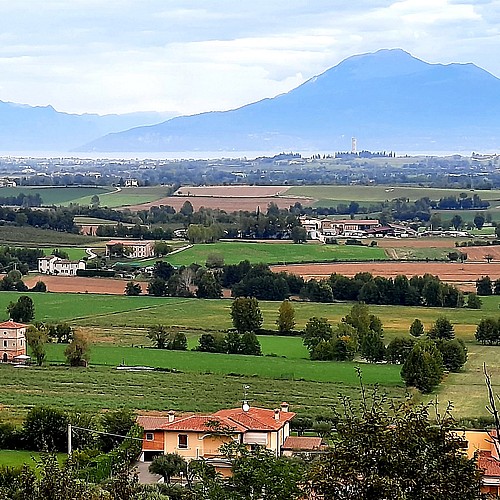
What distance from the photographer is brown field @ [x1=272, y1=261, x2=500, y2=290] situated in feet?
182

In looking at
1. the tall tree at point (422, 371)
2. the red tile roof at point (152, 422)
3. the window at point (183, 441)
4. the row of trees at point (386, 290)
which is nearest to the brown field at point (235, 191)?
the row of trees at point (386, 290)

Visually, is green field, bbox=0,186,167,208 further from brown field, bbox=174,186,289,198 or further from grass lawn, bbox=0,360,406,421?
grass lawn, bbox=0,360,406,421

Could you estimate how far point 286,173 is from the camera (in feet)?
609

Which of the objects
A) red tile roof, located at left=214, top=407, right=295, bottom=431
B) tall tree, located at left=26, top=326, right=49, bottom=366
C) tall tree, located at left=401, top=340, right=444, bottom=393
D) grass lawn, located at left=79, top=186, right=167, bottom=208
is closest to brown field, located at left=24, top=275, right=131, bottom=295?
tall tree, located at left=26, top=326, right=49, bottom=366

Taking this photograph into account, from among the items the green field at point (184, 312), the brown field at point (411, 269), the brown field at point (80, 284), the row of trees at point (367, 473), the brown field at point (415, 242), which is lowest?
the green field at point (184, 312)

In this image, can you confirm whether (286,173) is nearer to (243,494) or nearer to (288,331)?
(288,331)

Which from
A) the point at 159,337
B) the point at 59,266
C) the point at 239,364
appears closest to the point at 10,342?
the point at 159,337

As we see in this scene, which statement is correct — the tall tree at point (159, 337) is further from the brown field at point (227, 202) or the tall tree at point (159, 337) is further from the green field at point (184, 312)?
the brown field at point (227, 202)

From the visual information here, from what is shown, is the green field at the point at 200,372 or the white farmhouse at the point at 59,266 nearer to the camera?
the green field at the point at 200,372

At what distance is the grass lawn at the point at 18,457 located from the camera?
21.6 m

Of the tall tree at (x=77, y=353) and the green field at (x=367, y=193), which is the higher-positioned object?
the green field at (x=367, y=193)

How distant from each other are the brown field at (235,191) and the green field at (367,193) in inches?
78.3

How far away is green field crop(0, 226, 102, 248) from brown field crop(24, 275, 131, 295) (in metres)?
13.1

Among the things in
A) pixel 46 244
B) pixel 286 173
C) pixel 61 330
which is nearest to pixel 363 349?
pixel 61 330
